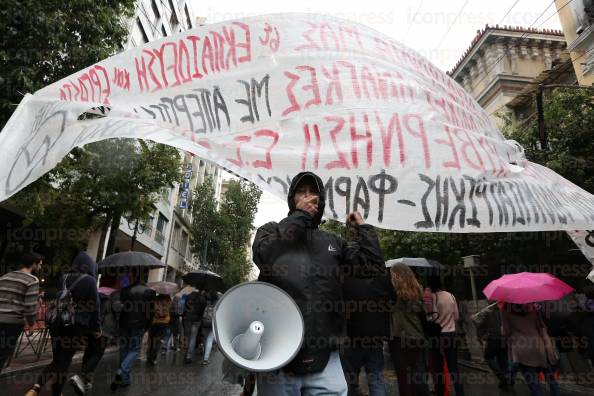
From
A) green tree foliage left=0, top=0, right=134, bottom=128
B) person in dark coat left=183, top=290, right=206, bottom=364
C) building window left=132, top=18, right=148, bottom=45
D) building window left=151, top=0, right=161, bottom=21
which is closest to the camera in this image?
green tree foliage left=0, top=0, right=134, bottom=128

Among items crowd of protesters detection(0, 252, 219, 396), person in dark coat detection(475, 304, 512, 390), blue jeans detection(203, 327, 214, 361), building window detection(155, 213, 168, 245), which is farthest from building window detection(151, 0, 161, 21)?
person in dark coat detection(475, 304, 512, 390)

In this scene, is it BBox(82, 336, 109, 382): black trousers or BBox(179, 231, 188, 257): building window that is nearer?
BBox(82, 336, 109, 382): black trousers

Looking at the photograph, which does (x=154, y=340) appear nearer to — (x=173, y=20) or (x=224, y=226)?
(x=173, y=20)

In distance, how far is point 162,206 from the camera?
27.6 meters

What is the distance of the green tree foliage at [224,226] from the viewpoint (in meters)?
37.0

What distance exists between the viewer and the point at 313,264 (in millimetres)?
2002

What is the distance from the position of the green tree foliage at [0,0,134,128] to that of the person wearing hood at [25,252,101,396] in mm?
2677

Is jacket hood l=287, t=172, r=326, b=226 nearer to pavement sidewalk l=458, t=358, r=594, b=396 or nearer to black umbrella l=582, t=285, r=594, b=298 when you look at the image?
black umbrella l=582, t=285, r=594, b=298

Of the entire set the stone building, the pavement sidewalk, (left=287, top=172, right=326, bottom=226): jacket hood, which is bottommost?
the pavement sidewalk

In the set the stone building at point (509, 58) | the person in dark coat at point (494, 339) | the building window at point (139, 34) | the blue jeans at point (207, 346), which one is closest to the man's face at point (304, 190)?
the person in dark coat at point (494, 339)

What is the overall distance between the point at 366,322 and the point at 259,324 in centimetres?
264

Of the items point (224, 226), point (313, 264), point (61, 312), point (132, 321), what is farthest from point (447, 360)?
point (224, 226)

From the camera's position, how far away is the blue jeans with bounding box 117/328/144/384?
5516 mm

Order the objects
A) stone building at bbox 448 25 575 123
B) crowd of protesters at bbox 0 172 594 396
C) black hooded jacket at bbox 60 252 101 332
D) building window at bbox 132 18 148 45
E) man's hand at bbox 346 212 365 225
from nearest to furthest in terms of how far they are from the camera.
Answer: crowd of protesters at bbox 0 172 594 396
man's hand at bbox 346 212 365 225
black hooded jacket at bbox 60 252 101 332
stone building at bbox 448 25 575 123
building window at bbox 132 18 148 45
